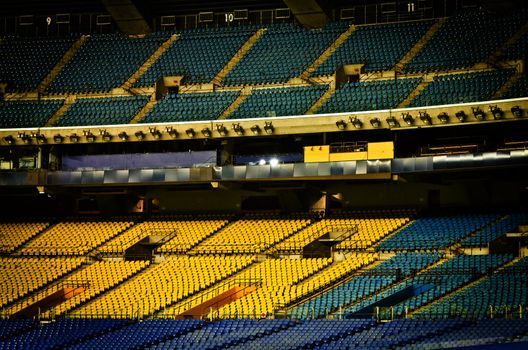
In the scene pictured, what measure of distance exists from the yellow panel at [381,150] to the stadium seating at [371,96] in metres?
1.84

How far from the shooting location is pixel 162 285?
45.2 metres

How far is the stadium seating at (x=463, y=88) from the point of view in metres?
46.1

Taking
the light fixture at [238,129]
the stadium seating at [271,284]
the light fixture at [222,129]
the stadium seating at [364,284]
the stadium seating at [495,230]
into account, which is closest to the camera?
the stadium seating at [364,284]

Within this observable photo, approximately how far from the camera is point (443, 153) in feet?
152

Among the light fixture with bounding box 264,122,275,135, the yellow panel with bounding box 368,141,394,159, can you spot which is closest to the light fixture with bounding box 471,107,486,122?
the yellow panel with bounding box 368,141,394,159

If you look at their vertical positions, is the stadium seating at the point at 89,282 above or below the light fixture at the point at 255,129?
below

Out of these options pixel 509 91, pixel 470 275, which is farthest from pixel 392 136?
pixel 470 275

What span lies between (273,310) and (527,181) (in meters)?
13.6

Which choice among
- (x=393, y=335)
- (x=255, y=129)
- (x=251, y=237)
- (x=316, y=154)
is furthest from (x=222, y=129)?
(x=393, y=335)

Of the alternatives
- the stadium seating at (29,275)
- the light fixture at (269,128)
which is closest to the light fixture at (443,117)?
the light fixture at (269,128)

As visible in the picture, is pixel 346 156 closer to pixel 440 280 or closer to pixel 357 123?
pixel 357 123

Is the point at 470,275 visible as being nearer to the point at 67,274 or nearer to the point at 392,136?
the point at 392,136

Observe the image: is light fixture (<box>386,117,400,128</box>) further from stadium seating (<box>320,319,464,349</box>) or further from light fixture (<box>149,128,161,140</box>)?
stadium seating (<box>320,319,464,349</box>)

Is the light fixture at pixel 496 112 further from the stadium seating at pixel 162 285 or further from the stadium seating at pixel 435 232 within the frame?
the stadium seating at pixel 162 285
